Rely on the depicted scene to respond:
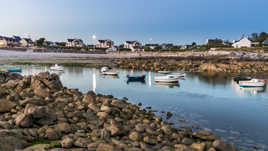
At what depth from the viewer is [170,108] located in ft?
72.8

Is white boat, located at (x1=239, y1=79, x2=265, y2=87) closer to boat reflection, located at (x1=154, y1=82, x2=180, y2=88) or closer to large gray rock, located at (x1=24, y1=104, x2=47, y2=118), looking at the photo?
boat reflection, located at (x1=154, y1=82, x2=180, y2=88)

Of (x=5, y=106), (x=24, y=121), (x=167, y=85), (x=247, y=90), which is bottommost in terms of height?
(x=247, y=90)

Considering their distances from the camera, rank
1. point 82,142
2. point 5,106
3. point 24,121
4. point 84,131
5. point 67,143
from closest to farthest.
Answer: point 67,143
point 82,142
point 24,121
point 84,131
point 5,106

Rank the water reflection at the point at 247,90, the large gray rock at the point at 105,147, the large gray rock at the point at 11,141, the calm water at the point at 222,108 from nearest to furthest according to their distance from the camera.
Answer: the large gray rock at the point at 11,141, the large gray rock at the point at 105,147, the calm water at the point at 222,108, the water reflection at the point at 247,90

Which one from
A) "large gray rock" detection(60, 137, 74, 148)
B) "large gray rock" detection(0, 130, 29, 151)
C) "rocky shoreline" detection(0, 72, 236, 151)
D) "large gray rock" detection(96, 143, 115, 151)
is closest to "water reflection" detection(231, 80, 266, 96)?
"rocky shoreline" detection(0, 72, 236, 151)

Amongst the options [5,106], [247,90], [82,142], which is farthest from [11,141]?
[247,90]

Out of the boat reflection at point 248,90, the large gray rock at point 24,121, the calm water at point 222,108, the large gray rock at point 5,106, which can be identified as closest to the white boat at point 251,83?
Result: the boat reflection at point 248,90

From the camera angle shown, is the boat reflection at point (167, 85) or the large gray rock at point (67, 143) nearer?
the large gray rock at point (67, 143)

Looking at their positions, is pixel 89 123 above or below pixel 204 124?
above

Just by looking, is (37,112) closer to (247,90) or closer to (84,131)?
(84,131)

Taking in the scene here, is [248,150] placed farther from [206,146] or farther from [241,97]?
[241,97]

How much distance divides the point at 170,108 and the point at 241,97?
12232 millimetres

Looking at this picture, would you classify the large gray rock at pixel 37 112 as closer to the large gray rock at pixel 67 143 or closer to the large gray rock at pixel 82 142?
the large gray rock at pixel 67 143

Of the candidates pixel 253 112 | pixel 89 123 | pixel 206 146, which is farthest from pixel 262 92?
pixel 89 123
